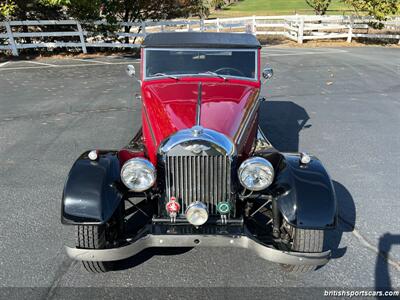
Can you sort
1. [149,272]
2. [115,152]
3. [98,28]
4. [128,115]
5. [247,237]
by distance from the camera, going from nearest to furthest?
1. [247,237]
2. [149,272]
3. [115,152]
4. [128,115]
5. [98,28]

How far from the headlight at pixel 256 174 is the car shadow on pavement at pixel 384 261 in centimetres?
130

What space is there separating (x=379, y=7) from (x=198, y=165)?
1851 cm

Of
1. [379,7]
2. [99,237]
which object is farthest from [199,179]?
[379,7]

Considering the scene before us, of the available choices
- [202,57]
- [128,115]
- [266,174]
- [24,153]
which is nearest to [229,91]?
[202,57]

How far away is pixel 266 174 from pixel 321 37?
59.2 feet

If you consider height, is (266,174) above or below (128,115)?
above

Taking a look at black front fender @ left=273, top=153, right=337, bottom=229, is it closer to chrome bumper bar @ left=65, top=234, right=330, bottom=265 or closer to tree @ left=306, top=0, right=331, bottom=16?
chrome bumper bar @ left=65, top=234, right=330, bottom=265

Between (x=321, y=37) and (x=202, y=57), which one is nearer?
(x=202, y=57)

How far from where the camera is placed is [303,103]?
8.97 m

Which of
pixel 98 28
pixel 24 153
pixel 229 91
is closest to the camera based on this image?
pixel 229 91

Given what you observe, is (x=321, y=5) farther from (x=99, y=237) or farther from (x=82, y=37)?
(x=99, y=237)

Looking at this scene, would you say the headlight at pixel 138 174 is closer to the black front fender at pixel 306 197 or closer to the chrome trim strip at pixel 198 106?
the chrome trim strip at pixel 198 106

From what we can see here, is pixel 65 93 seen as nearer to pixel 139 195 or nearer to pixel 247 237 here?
pixel 139 195

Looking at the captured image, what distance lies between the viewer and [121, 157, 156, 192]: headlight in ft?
10.6
